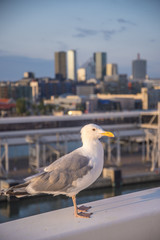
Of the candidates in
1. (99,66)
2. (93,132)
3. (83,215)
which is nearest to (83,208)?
(83,215)

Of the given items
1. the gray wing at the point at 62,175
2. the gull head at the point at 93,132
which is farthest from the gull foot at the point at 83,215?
the gull head at the point at 93,132

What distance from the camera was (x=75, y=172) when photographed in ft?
4.90

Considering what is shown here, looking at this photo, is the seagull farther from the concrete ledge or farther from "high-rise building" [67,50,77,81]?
"high-rise building" [67,50,77,81]

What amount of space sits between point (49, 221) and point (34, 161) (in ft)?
29.0

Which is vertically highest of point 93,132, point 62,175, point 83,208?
point 93,132

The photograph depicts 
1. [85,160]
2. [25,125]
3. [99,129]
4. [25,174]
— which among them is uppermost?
[99,129]

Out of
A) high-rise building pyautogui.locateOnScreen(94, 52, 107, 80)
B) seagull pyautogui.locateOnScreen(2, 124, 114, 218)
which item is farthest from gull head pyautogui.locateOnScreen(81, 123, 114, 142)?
high-rise building pyautogui.locateOnScreen(94, 52, 107, 80)

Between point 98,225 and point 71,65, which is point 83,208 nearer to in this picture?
point 98,225

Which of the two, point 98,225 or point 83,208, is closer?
point 98,225

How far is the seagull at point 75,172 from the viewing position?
147cm

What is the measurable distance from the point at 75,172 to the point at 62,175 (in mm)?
61

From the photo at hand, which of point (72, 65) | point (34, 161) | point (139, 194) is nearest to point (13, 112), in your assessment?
point (34, 161)

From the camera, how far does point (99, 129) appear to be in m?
1.49

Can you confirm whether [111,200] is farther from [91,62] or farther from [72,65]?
[72,65]
